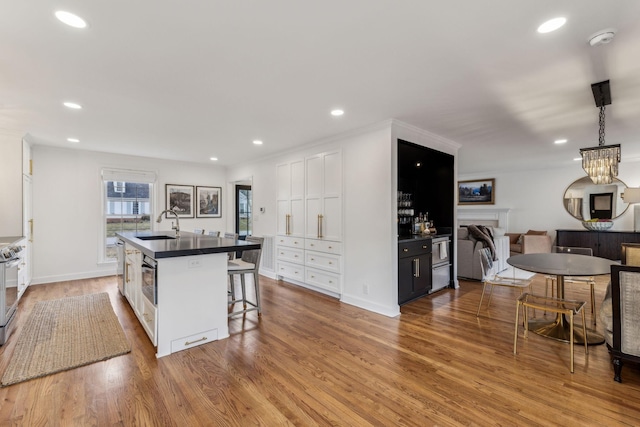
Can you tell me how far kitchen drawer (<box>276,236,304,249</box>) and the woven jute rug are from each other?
2.62 m

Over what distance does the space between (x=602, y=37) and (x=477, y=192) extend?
25.0ft

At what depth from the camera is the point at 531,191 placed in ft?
25.8

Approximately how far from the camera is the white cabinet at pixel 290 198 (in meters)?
4.99

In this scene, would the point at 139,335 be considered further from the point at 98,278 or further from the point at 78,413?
the point at 98,278

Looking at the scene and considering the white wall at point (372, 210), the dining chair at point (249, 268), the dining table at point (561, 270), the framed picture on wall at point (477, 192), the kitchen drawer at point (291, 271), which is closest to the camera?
the dining table at point (561, 270)

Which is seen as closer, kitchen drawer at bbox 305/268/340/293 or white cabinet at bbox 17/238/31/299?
white cabinet at bbox 17/238/31/299

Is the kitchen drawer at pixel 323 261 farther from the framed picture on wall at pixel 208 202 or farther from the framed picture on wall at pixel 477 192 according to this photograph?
the framed picture on wall at pixel 477 192

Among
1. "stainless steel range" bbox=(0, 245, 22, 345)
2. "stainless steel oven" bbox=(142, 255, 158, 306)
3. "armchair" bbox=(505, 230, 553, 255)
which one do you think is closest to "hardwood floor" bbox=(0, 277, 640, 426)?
"stainless steel range" bbox=(0, 245, 22, 345)

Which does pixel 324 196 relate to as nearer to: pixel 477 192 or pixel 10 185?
pixel 10 185

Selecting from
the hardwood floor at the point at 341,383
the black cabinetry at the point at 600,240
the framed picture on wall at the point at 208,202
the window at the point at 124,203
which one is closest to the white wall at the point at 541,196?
the black cabinetry at the point at 600,240

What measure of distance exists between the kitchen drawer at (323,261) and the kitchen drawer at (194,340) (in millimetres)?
1940

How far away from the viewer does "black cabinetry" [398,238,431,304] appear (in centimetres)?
383

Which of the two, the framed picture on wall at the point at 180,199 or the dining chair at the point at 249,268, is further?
the framed picture on wall at the point at 180,199

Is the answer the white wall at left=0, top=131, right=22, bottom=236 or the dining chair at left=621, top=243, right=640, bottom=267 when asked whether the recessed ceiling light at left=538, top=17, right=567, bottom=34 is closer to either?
the dining chair at left=621, top=243, right=640, bottom=267
